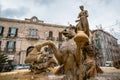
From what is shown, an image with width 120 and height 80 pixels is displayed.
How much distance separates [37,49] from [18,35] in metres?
29.2

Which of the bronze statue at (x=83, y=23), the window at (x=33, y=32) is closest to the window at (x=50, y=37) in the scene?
the window at (x=33, y=32)

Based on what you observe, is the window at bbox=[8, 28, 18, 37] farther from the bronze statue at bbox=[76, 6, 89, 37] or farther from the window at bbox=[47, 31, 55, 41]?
the bronze statue at bbox=[76, 6, 89, 37]

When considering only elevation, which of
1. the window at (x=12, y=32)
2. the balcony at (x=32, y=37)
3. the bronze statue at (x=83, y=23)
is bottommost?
the bronze statue at (x=83, y=23)

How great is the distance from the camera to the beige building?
94.1 ft

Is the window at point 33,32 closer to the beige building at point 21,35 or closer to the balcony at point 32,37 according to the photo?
the beige building at point 21,35

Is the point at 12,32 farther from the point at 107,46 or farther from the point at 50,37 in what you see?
the point at 107,46

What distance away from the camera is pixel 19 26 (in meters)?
30.8

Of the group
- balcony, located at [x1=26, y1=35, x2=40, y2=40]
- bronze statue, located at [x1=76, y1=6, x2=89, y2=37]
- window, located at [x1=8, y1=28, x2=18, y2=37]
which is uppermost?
window, located at [x1=8, y1=28, x2=18, y2=37]

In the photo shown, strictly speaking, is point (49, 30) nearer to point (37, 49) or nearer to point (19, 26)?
point (19, 26)

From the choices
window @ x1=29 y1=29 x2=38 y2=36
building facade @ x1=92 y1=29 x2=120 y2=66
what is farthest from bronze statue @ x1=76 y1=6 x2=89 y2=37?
building facade @ x1=92 y1=29 x2=120 y2=66

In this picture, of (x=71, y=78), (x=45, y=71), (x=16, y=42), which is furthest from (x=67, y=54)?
(x=16, y=42)

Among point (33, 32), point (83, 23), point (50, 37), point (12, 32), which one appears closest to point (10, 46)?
point (12, 32)

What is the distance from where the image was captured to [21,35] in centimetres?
3064

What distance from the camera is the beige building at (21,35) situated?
28.7 meters
